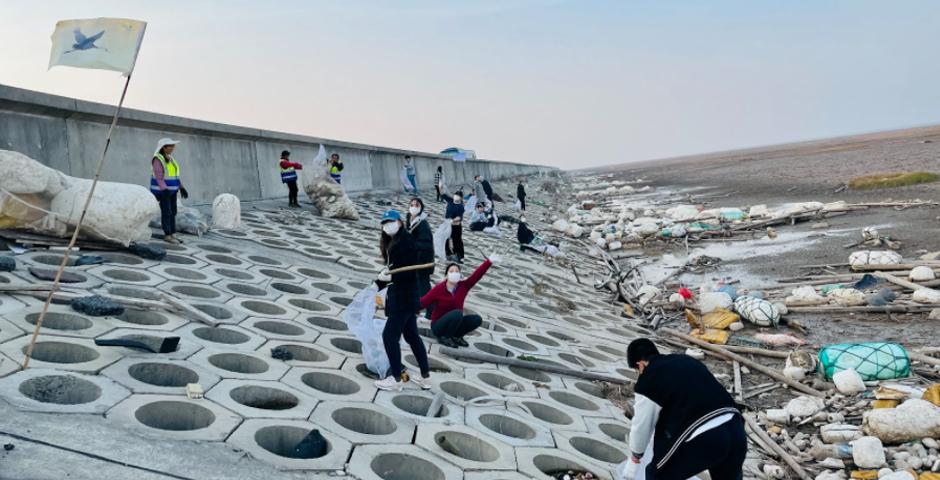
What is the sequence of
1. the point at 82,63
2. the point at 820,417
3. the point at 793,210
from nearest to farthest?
the point at 82,63
the point at 820,417
the point at 793,210

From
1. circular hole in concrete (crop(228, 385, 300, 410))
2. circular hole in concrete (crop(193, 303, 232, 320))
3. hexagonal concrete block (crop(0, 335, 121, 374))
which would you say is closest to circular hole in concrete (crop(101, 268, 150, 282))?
circular hole in concrete (crop(193, 303, 232, 320))

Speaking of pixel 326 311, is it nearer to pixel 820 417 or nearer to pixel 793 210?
pixel 820 417

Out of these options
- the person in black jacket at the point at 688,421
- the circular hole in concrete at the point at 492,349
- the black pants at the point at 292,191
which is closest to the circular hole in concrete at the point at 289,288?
the circular hole in concrete at the point at 492,349

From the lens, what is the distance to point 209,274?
8844 mm

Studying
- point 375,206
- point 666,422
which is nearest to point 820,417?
point 666,422

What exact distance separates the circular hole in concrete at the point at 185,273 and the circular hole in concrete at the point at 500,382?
13.3 ft

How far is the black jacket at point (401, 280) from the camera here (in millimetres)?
6000

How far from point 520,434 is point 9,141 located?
26.3 feet

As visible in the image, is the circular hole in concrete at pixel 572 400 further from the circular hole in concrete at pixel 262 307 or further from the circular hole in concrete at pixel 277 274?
the circular hole in concrete at pixel 277 274

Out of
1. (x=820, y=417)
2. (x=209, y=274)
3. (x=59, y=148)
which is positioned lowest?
(x=820, y=417)

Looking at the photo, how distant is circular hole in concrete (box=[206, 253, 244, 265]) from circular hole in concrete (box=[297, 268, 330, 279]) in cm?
98

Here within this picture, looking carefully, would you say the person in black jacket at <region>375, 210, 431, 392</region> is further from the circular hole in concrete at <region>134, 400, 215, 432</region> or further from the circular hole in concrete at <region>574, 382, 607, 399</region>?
the circular hole in concrete at <region>574, 382, 607, 399</region>

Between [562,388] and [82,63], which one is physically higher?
[82,63]

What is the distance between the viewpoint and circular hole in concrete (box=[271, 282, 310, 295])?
359 inches
